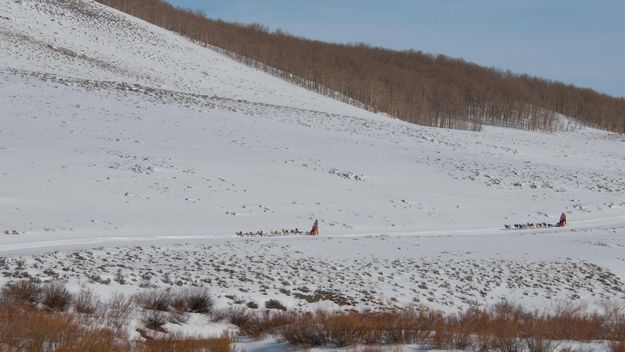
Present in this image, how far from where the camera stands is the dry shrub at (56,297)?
7.96m

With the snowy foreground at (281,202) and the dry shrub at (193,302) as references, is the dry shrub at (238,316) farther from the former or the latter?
the snowy foreground at (281,202)

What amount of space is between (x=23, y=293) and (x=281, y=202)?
15.6 m

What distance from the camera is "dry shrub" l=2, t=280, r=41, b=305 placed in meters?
7.83

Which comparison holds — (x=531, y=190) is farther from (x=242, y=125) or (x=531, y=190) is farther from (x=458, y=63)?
(x=458, y=63)

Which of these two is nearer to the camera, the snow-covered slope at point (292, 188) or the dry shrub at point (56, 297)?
the dry shrub at point (56, 297)

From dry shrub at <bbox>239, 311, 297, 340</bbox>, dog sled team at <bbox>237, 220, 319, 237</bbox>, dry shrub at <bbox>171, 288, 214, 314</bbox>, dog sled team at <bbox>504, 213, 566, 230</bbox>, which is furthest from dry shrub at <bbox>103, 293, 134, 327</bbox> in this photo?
dog sled team at <bbox>504, 213, 566, 230</bbox>

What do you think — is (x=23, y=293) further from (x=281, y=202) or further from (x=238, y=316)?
(x=281, y=202)

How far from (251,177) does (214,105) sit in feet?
57.1

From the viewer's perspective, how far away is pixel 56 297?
318 inches

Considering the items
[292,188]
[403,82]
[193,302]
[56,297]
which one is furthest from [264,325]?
[403,82]

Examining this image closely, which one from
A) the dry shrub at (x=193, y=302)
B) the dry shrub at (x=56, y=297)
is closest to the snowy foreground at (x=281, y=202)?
the dry shrub at (x=193, y=302)

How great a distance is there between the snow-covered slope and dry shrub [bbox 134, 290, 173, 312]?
189 cm

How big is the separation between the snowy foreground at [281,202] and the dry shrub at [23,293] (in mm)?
1223

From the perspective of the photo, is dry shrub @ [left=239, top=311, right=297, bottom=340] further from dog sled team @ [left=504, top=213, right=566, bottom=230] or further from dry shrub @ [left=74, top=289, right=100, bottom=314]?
dog sled team @ [left=504, top=213, right=566, bottom=230]
